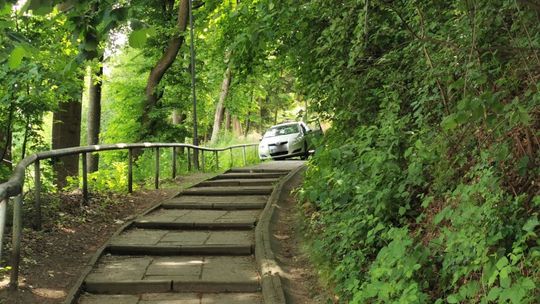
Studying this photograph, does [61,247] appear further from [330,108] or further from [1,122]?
[330,108]

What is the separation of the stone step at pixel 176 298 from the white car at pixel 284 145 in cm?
1522

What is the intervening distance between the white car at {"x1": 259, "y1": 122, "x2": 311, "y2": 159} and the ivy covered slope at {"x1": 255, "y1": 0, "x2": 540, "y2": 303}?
13.5m

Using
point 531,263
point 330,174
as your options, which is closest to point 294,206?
point 330,174

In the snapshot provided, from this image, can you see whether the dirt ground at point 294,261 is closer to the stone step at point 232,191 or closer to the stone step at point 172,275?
the stone step at point 172,275

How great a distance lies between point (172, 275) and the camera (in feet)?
16.8

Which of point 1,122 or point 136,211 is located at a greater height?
point 1,122

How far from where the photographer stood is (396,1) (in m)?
5.43

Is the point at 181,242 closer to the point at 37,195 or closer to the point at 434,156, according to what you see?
the point at 37,195

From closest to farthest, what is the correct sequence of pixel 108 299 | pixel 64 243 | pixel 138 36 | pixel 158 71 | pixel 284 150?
1. pixel 138 36
2. pixel 108 299
3. pixel 64 243
4. pixel 158 71
5. pixel 284 150

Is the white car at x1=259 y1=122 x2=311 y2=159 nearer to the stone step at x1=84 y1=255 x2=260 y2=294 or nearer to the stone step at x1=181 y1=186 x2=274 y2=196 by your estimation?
the stone step at x1=181 y1=186 x2=274 y2=196

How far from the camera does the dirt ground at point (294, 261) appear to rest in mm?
4672

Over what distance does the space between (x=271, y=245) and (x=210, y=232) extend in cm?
115

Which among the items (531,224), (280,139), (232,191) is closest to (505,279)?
(531,224)

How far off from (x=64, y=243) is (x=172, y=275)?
1.59 metres
